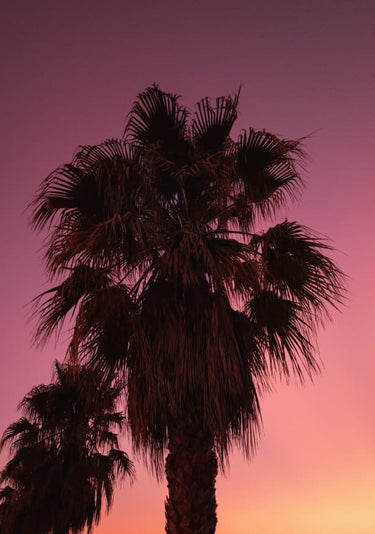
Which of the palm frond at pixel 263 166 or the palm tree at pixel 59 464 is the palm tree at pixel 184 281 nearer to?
the palm frond at pixel 263 166

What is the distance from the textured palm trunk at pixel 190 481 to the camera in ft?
24.7

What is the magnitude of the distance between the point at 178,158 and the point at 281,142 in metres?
1.51

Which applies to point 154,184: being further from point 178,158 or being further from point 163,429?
point 163,429

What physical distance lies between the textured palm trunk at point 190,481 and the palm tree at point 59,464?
9.57 metres

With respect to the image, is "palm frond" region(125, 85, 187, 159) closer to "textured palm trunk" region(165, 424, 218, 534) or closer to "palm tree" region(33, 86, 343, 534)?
"palm tree" region(33, 86, 343, 534)

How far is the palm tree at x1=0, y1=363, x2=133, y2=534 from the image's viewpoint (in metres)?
18.1

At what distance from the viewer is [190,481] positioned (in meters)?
7.68

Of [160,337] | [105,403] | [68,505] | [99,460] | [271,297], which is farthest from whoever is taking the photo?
[99,460]

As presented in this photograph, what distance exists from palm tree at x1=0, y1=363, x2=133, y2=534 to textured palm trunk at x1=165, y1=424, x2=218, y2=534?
9572 mm

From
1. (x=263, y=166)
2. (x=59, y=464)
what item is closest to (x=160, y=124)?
(x=263, y=166)

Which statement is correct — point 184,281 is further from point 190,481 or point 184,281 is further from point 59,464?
point 59,464

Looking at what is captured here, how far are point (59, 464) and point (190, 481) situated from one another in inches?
477

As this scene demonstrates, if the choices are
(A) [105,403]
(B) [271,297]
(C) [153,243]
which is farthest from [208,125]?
(A) [105,403]

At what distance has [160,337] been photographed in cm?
798
